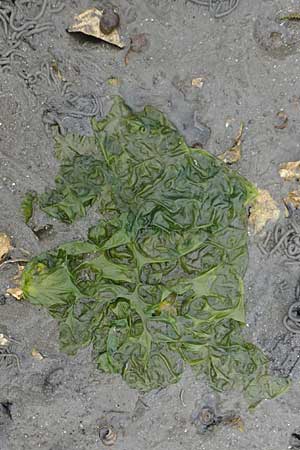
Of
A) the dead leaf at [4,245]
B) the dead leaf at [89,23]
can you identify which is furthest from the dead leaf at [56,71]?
the dead leaf at [4,245]

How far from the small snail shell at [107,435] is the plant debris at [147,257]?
0.26 m

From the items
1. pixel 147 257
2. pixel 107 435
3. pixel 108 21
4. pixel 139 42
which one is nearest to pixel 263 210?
pixel 147 257

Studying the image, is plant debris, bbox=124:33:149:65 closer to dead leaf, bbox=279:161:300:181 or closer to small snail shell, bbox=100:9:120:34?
small snail shell, bbox=100:9:120:34

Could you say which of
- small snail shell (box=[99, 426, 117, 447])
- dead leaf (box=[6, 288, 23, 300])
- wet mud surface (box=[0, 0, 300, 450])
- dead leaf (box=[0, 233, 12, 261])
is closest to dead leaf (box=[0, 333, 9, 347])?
wet mud surface (box=[0, 0, 300, 450])

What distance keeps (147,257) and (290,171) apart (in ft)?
2.21

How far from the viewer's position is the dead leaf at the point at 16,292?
2.13m

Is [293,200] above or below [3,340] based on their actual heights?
above

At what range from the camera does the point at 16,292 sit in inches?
84.0

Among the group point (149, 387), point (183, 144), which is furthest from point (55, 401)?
point (183, 144)

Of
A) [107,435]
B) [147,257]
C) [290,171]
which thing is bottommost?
[107,435]

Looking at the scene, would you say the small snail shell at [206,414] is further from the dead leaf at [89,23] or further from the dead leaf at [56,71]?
the dead leaf at [89,23]

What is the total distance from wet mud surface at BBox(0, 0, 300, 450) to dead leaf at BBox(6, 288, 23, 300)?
2cm

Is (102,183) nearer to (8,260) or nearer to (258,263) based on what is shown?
(8,260)

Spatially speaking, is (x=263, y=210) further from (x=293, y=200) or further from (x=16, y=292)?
(x=16, y=292)
